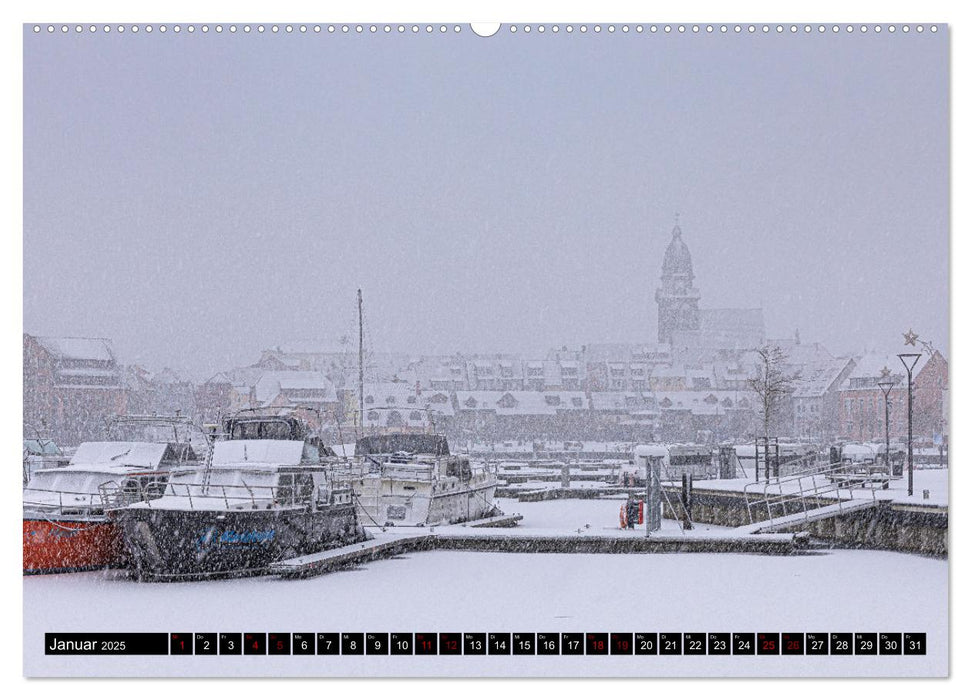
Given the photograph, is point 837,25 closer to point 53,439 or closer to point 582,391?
point 53,439

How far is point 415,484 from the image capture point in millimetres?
24859

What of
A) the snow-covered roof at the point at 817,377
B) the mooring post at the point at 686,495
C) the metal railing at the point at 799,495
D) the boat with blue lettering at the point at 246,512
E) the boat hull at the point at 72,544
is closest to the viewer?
the boat hull at the point at 72,544

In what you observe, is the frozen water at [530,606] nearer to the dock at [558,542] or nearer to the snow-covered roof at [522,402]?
the dock at [558,542]

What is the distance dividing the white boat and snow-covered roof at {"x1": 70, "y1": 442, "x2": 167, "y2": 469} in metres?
4.01

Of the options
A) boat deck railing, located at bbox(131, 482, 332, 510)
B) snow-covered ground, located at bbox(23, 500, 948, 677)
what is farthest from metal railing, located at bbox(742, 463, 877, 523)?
boat deck railing, located at bbox(131, 482, 332, 510)

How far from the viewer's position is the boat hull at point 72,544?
1719cm

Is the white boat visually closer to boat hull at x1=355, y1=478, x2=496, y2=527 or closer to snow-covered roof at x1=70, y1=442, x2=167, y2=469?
boat hull at x1=355, y1=478, x2=496, y2=527

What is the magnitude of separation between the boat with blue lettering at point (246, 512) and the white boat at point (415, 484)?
6.52 ft

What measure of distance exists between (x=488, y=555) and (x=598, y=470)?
82.9 feet

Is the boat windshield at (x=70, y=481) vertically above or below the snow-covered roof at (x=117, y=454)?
below

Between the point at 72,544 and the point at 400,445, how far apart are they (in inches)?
452

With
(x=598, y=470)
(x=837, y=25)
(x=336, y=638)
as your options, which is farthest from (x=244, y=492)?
(x=598, y=470)

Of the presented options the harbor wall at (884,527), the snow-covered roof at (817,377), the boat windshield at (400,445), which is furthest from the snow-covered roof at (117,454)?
the snow-covered roof at (817,377)

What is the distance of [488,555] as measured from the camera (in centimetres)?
2058
